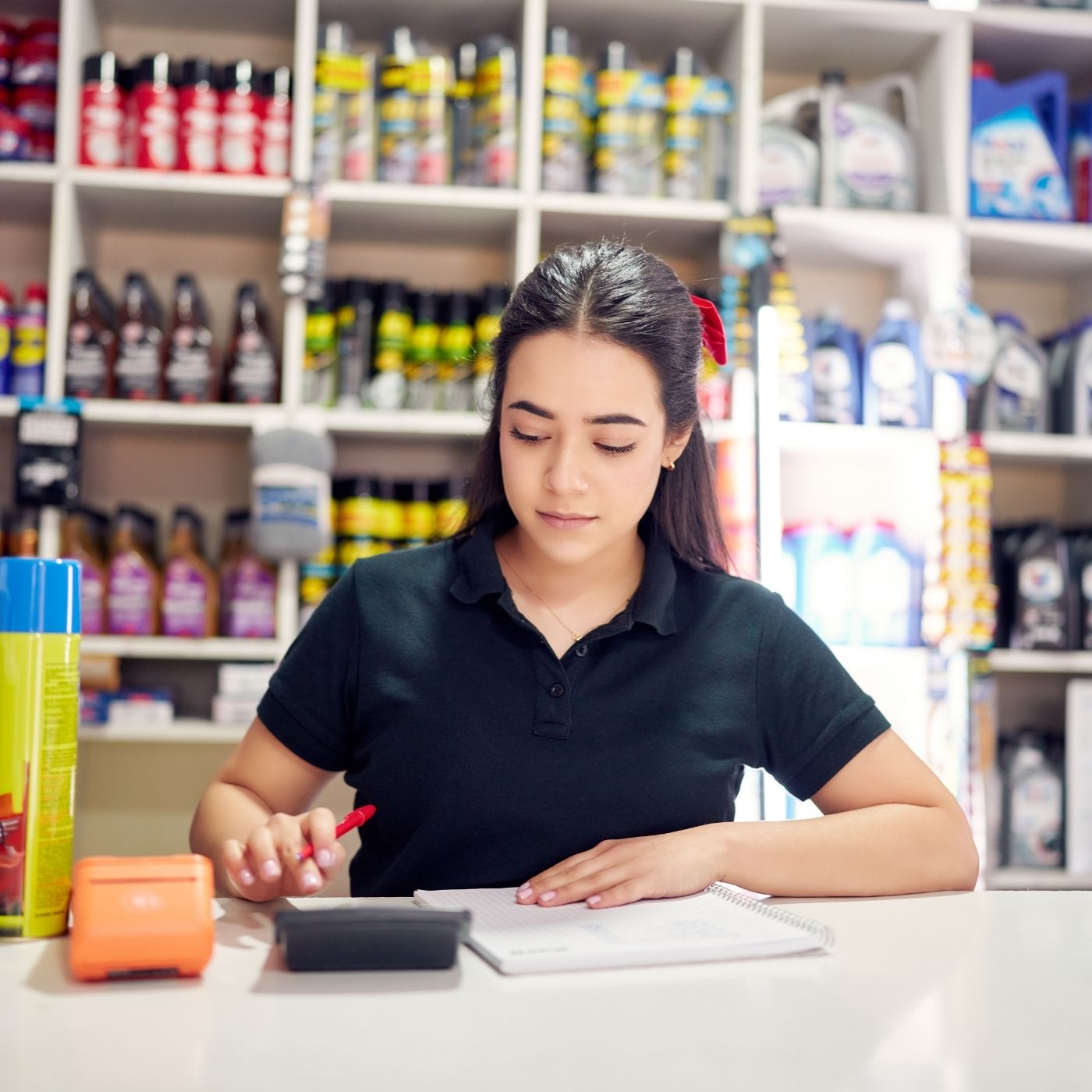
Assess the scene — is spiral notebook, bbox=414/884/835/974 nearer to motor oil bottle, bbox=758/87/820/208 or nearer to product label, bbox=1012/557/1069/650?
product label, bbox=1012/557/1069/650

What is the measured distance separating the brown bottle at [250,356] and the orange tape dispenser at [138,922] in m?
1.73

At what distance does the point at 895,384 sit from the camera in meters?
2.53

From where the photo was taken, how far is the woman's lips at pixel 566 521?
3.90ft

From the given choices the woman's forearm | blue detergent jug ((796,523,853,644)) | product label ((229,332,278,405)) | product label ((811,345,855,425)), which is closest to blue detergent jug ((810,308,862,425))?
product label ((811,345,855,425))

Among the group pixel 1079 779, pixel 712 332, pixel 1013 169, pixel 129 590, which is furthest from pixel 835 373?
pixel 129 590

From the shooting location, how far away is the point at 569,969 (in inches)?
30.0

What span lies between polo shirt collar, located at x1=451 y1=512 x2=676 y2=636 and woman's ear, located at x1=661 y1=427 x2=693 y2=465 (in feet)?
0.30

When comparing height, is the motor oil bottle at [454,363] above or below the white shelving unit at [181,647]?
above

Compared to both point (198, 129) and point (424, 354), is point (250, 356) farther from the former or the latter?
point (198, 129)

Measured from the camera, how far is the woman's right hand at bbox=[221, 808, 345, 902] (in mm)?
880

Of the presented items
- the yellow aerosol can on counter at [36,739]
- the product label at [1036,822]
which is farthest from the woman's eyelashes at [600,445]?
the product label at [1036,822]

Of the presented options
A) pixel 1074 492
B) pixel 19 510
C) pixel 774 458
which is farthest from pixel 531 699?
pixel 1074 492

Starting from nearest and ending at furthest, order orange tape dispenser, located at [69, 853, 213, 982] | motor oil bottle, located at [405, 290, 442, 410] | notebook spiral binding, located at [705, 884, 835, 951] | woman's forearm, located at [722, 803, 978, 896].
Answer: orange tape dispenser, located at [69, 853, 213, 982], notebook spiral binding, located at [705, 884, 835, 951], woman's forearm, located at [722, 803, 978, 896], motor oil bottle, located at [405, 290, 442, 410]

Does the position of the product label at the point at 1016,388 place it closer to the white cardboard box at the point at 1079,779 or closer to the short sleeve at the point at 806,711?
the white cardboard box at the point at 1079,779
